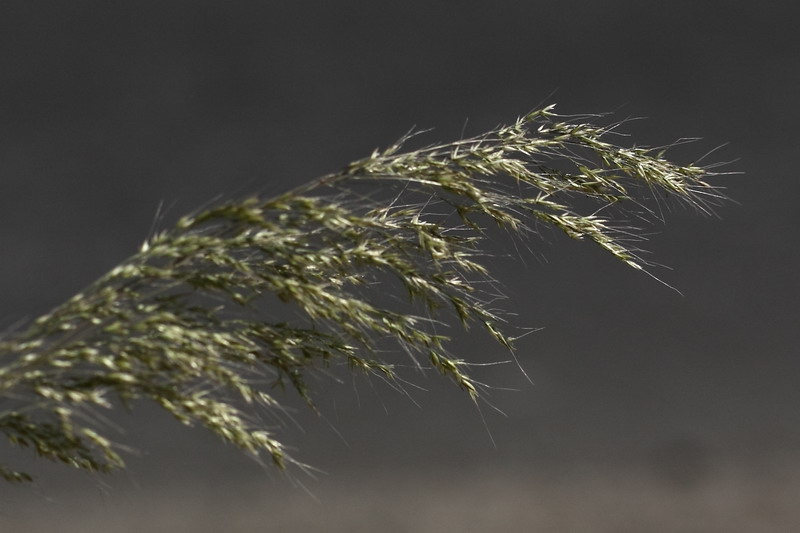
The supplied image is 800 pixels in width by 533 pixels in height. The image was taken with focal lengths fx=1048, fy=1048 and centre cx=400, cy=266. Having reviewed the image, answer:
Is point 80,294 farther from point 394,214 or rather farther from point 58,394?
point 394,214

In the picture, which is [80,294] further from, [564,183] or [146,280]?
[564,183]

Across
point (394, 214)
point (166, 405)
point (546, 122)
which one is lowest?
point (166, 405)

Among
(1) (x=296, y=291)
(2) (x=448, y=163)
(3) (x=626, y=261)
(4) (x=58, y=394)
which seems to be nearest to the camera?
(4) (x=58, y=394)

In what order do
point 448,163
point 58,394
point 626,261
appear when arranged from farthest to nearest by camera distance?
point 626,261 < point 448,163 < point 58,394

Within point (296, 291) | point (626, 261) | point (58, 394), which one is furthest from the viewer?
point (626, 261)

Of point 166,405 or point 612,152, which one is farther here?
point 612,152

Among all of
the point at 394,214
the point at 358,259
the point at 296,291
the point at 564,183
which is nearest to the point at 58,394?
the point at 296,291

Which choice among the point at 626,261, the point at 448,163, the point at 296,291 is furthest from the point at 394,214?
the point at 626,261

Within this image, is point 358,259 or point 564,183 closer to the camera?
point 358,259

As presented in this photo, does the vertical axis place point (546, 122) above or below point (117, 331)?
above
